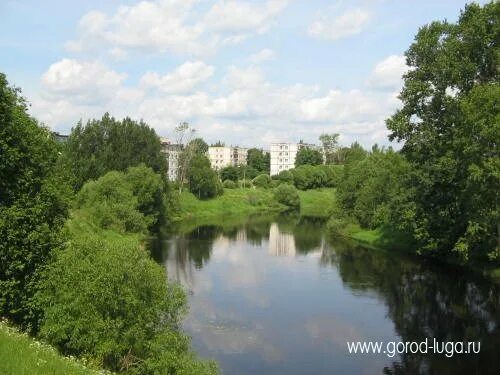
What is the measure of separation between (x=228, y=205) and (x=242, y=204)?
4.84m

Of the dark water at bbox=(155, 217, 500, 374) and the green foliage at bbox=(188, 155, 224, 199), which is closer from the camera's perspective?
the dark water at bbox=(155, 217, 500, 374)

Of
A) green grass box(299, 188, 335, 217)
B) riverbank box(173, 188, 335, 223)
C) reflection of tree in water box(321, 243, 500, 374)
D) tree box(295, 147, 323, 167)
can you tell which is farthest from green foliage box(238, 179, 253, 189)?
reflection of tree in water box(321, 243, 500, 374)

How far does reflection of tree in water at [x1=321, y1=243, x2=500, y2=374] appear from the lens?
88.2 ft

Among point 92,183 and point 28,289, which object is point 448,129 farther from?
point 92,183

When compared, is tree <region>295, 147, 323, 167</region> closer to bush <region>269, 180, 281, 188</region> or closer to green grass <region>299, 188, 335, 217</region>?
bush <region>269, 180, 281, 188</region>

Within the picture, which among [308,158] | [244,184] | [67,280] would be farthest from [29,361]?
[308,158]

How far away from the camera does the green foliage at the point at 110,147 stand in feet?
260

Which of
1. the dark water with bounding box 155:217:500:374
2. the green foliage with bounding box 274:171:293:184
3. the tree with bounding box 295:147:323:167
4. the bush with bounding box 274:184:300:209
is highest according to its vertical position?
the tree with bounding box 295:147:323:167

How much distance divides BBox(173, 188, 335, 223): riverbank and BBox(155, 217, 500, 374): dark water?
42.7 meters

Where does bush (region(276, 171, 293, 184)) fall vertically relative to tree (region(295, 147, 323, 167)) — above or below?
below

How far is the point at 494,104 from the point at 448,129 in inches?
341

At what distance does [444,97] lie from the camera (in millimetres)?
45438

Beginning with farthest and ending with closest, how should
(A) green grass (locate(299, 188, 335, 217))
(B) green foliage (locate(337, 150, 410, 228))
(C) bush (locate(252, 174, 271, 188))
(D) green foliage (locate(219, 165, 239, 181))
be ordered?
(D) green foliage (locate(219, 165, 239, 181)), (C) bush (locate(252, 174, 271, 188)), (A) green grass (locate(299, 188, 335, 217)), (B) green foliage (locate(337, 150, 410, 228))

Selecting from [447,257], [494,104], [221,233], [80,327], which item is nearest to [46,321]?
[80,327]
